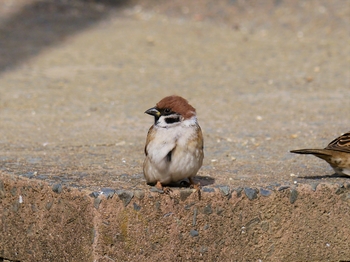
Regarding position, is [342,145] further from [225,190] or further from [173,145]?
[173,145]

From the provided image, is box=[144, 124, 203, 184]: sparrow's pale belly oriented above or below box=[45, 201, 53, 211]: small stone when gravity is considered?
above

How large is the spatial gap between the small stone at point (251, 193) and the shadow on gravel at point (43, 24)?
17.8 ft

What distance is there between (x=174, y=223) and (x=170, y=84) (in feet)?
13.9

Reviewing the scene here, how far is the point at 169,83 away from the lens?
27.2ft

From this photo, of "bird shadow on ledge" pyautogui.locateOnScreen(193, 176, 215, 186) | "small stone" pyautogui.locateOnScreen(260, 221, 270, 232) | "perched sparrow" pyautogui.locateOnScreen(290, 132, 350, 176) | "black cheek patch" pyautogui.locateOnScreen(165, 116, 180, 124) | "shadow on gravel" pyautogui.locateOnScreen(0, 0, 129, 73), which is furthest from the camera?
"shadow on gravel" pyautogui.locateOnScreen(0, 0, 129, 73)

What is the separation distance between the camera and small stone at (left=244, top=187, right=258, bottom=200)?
4.23 meters

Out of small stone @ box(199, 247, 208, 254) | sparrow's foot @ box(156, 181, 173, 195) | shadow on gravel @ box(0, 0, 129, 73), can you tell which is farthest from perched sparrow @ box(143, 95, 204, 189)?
shadow on gravel @ box(0, 0, 129, 73)

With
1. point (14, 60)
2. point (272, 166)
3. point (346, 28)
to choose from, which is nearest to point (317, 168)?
point (272, 166)

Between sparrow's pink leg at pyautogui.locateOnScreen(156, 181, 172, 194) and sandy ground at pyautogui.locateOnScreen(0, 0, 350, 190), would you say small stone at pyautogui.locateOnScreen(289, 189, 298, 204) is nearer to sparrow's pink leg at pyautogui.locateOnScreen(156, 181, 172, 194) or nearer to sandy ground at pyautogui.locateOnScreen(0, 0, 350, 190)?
sandy ground at pyautogui.locateOnScreen(0, 0, 350, 190)

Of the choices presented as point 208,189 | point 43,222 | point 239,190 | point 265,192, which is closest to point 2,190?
point 43,222

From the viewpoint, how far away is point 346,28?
1073 cm

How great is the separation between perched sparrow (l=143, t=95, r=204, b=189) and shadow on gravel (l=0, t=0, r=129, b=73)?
17.4 ft

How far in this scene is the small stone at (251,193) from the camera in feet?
13.9

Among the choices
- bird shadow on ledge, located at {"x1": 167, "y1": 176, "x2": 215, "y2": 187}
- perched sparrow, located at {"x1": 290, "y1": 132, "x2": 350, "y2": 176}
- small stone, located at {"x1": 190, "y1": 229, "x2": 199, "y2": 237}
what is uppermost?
perched sparrow, located at {"x1": 290, "y1": 132, "x2": 350, "y2": 176}
